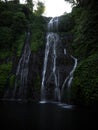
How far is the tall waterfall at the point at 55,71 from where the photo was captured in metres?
17.0

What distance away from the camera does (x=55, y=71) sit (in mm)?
18625

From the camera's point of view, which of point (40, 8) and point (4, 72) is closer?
point (4, 72)

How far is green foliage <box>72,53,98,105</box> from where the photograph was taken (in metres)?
13.4

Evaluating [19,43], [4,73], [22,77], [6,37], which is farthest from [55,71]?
[6,37]

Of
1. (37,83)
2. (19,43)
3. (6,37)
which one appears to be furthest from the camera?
(6,37)

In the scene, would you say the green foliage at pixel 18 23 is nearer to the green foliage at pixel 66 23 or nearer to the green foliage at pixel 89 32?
the green foliage at pixel 66 23

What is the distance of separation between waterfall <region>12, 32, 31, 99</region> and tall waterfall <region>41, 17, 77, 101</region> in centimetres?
172

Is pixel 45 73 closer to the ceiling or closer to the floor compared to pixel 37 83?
closer to the ceiling

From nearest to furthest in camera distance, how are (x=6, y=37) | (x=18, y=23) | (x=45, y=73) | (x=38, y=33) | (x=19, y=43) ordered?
(x=45, y=73)
(x=19, y=43)
(x=6, y=37)
(x=38, y=33)
(x=18, y=23)

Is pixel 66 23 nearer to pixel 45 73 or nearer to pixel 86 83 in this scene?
pixel 45 73

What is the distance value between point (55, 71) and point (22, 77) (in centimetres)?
318

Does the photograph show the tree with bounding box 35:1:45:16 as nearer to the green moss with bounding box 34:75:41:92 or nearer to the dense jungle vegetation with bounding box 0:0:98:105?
the dense jungle vegetation with bounding box 0:0:98:105

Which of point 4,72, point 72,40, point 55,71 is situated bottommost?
point 55,71

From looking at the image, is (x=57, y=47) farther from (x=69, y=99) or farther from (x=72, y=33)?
(x=69, y=99)
